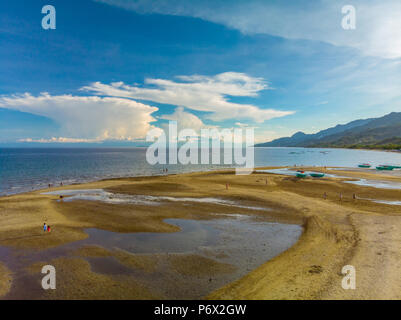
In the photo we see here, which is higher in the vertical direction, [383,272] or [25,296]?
[383,272]

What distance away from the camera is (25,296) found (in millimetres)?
12352

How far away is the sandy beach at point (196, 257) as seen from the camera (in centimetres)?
1231

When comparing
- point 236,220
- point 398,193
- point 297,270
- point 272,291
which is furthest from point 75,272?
point 398,193

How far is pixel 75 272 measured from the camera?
14.7 m

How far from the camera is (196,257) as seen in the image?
1670cm

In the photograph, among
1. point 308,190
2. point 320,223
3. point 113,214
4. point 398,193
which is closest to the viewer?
point 320,223

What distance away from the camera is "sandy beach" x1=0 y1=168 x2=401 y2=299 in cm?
1231

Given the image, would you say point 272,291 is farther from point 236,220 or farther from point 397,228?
point 397,228

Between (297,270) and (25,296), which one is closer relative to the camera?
(25,296)

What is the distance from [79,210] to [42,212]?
182 inches

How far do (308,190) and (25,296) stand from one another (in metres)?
45.4

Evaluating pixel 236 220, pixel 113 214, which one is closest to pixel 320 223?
pixel 236 220

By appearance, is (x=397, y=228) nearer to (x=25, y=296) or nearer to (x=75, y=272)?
(x=75, y=272)
